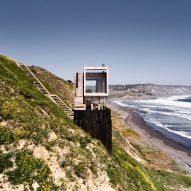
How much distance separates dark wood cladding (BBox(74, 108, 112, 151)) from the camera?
26.0 m

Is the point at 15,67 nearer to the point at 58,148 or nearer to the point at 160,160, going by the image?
the point at 58,148

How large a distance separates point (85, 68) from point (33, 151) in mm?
12145

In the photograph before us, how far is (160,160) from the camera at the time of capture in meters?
53.7

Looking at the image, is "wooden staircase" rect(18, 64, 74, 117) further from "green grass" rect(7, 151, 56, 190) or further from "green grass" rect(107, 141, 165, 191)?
"green grass" rect(7, 151, 56, 190)

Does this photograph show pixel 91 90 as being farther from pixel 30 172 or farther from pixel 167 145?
pixel 167 145

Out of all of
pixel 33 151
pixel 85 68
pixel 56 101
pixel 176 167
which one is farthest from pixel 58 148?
pixel 176 167

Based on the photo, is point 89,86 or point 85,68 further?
point 89,86

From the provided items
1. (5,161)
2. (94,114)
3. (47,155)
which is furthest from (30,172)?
(94,114)

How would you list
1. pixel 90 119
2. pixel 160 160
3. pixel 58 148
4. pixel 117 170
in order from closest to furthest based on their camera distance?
1. pixel 58 148
2. pixel 117 170
3. pixel 90 119
4. pixel 160 160

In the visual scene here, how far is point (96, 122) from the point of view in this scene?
86.1ft

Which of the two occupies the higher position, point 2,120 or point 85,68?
point 85,68

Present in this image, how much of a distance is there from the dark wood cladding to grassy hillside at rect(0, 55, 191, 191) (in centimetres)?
74

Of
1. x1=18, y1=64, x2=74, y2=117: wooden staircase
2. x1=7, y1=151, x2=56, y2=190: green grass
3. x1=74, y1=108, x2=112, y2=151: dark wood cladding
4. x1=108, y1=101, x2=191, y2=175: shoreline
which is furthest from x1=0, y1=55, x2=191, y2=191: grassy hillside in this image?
x1=108, y1=101, x2=191, y2=175: shoreline

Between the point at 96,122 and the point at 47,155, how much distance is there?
6.92 metres
